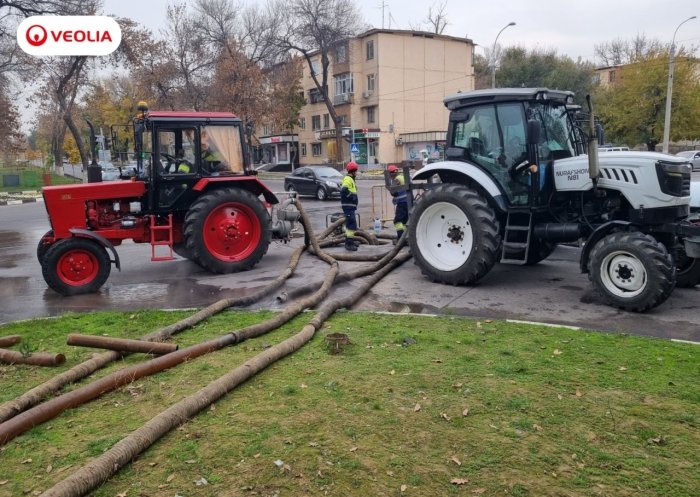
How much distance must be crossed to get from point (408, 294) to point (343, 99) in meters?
48.9

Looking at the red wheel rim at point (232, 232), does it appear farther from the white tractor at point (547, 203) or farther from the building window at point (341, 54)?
the building window at point (341, 54)

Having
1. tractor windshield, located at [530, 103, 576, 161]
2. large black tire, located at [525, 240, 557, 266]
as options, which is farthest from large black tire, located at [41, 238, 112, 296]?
tractor windshield, located at [530, 103, 576, 161]

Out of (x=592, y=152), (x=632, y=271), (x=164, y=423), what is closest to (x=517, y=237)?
(x=592, y=152)

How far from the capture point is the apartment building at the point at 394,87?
169 ft

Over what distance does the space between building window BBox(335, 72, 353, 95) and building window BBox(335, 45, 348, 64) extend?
3.94ft

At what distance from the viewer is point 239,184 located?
10.5m

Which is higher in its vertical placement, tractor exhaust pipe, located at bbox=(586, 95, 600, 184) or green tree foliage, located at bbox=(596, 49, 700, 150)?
green tree foliage, located at bbox=(596, 49, 700, 150)

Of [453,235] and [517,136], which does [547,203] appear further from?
[453,235]

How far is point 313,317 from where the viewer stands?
6.93 metres

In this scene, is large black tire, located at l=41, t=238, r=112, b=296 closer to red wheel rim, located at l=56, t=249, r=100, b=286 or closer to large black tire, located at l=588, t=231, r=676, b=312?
red wheel rim, located at l=56, t=249, r=100, b=286

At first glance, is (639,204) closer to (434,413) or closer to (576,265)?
(576,265)

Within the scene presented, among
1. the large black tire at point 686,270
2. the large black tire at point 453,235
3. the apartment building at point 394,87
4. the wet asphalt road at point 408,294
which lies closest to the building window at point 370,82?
the apartment building at point 394,87

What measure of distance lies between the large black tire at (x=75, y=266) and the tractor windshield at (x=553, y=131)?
259 inches

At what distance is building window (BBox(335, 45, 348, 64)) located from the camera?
173 ft
